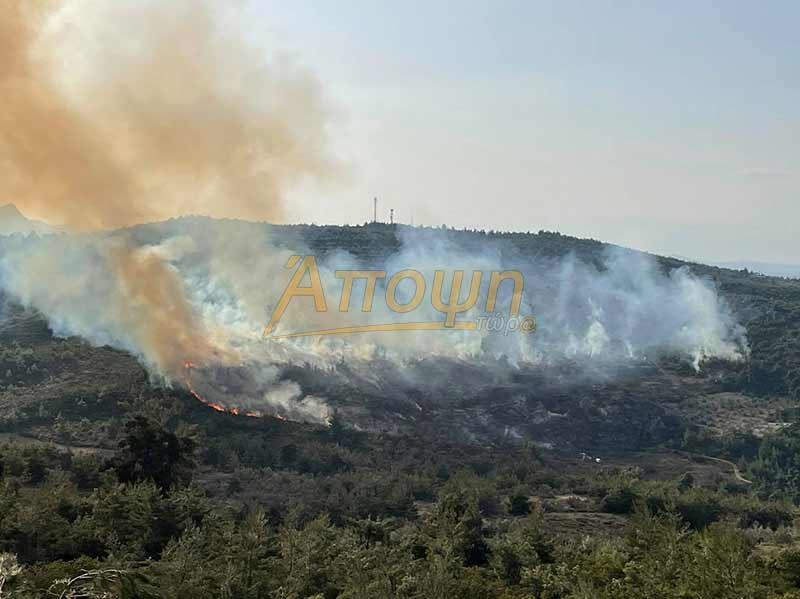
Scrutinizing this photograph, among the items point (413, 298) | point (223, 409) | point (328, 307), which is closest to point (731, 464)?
point (328, 307)

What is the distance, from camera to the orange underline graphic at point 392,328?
73.7 meters

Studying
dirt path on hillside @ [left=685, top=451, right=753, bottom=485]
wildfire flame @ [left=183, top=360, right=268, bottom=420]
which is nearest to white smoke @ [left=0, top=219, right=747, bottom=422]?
wildfire flame @ [left=183, top=360, right=268, bottom=420]

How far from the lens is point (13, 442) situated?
166 ft

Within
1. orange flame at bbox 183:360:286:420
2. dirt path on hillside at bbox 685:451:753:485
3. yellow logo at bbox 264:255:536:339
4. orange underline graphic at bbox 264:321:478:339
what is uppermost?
yellow logo at bbox 264:255:536:339

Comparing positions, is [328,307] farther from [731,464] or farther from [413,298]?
[731,464]

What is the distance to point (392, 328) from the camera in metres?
81.9

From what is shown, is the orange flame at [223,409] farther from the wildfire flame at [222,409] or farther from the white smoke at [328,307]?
the white smoke at [328,307]

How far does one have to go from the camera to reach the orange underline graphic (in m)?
73.7

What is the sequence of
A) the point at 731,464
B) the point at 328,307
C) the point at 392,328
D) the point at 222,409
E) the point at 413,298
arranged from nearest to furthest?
the point at 222,409 → the point at 731,464 → the point at 328,307 → the point at 392,328 → the point at 413,298

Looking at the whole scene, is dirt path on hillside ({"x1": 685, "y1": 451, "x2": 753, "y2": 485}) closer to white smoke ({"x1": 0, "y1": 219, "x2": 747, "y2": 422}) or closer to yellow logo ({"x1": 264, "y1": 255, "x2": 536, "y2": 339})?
white smoke ({"x1": 0, "y1": 219, "x2": 747, "y2": 422})

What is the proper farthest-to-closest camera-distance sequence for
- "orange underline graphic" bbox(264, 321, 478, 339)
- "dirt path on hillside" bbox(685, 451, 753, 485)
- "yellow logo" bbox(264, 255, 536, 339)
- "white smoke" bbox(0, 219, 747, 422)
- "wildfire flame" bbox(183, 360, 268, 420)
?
"yellow logo" bbox(264, 255, 536, 339) → "orange underline graphic" bbox(264, 321, 478, 339) → "white smoke" bbox(0, 219, 747, 422) → "dirt path on hillside" bbox(685, 451, 753, 485) → "wildfire flame" bbox(183, 360, 268, 420)

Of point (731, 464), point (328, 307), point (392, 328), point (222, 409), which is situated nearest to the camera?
point (222, 409)

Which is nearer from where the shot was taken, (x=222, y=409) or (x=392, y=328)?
(x=222, y=409)

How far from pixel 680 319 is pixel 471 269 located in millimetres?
26098
